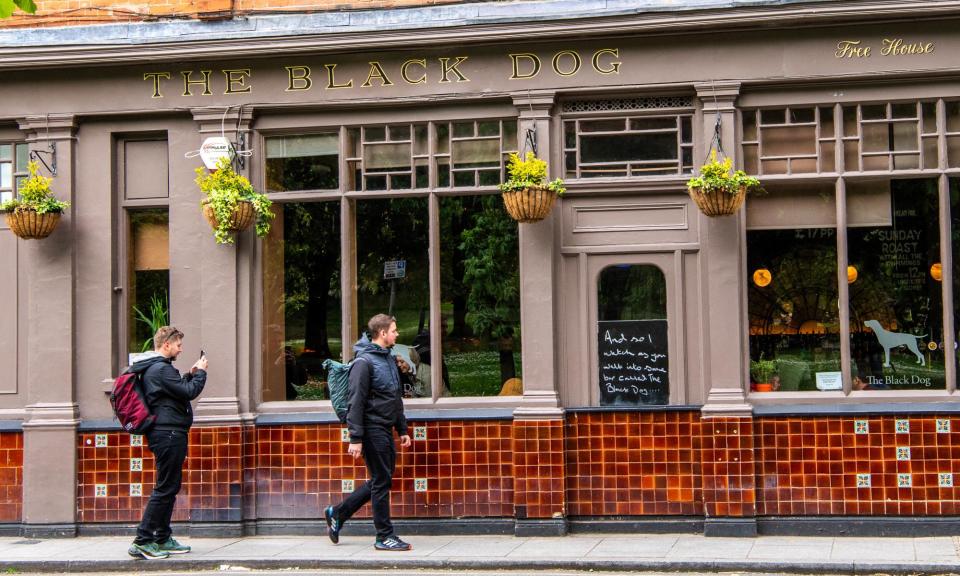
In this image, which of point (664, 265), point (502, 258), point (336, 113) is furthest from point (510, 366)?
point (336, 113)

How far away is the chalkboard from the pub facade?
0.08 ft

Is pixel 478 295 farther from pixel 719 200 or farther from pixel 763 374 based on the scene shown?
pixel 763 374

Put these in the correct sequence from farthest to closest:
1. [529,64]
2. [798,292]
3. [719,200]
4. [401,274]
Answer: [401,274] < [529,64] < [798,292] < [719,200]

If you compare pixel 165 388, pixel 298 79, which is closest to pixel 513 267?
pixel 298 79

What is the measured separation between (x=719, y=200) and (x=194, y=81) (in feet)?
16.4

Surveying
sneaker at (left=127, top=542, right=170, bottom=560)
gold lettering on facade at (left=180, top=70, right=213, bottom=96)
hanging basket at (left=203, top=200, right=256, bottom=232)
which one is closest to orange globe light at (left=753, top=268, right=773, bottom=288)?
hanging basket at (left=203, top=200, right=256, bottom=232)

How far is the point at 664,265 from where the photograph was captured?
10836mm

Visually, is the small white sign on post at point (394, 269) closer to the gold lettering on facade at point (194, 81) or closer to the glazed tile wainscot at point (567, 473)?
the glazed tile wainscot at point (567, 473)

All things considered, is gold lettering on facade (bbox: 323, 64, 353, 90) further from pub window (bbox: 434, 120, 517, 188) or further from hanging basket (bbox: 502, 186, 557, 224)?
hanging basket (bbox: 502, 186, 557, 224)

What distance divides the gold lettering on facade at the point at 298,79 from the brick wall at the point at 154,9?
2.10 ft

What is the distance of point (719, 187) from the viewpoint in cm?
1021

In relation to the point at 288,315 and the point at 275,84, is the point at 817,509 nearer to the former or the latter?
the point at 288,315

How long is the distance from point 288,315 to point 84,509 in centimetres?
262

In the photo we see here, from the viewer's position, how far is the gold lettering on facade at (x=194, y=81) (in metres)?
11.3
